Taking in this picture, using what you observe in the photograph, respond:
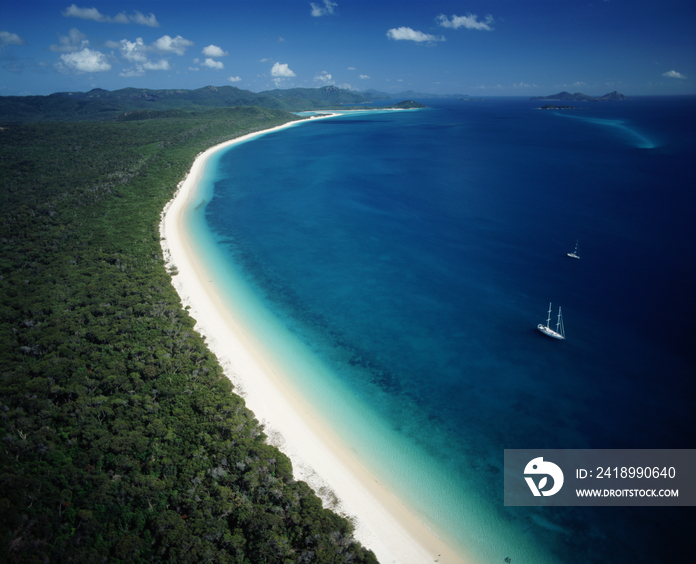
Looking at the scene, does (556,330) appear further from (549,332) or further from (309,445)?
(309,445)

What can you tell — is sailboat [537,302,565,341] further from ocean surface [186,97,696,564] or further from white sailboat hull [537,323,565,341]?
ocean surface [186,97,696,564]

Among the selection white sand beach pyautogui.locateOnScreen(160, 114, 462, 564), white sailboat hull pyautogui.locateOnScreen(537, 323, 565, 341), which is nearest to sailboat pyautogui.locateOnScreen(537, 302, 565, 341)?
white sailboat hull pyautogui.locateOnScreen(537, 323, 565, 341)

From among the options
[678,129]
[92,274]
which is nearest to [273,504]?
[92,274]

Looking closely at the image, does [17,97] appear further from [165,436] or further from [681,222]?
[681,222]

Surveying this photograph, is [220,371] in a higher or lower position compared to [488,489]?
higher

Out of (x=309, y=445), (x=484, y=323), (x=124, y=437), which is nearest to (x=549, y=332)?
(x=484, y=323)

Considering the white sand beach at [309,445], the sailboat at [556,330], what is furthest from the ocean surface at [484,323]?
the white sand beach at [309,445]
